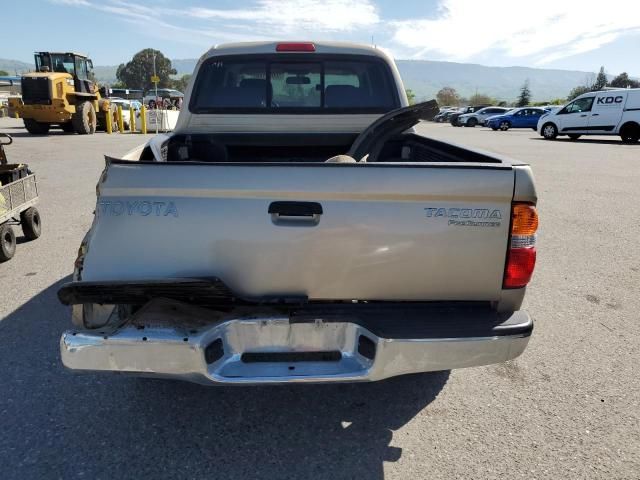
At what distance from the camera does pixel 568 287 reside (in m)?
4.74

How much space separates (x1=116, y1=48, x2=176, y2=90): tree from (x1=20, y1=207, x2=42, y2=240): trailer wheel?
115m

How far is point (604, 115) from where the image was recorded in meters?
21.4

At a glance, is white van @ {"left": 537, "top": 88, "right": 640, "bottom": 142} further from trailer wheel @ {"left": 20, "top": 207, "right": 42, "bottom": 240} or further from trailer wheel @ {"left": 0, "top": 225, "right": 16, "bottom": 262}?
trailer wheel @ {"left": 0, "top": 225, "right": 16, "bottom": 262}

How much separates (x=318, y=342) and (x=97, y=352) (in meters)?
0.96

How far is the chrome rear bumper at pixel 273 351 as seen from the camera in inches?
83.0

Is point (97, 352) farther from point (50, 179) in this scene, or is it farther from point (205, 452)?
point (50, 179)

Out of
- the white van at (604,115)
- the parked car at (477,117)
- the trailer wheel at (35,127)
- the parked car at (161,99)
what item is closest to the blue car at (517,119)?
the parked car at (477,117)

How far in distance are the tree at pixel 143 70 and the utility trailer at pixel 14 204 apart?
376 ft

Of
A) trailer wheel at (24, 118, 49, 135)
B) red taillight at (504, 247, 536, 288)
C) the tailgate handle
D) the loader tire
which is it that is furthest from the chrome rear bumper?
trailer wheel at (24, 118, 49, 135)

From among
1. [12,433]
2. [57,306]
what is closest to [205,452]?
[12,433]

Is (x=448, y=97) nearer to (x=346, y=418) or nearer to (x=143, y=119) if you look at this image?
(x=143, y=119)

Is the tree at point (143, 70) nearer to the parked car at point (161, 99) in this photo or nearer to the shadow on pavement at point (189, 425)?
the parked car at point (161, 99)

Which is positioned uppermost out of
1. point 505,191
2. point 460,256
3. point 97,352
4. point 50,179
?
point 505,191

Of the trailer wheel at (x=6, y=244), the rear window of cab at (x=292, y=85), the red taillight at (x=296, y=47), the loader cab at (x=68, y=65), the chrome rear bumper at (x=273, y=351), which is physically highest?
the loader cab at (x=68, y=65)
